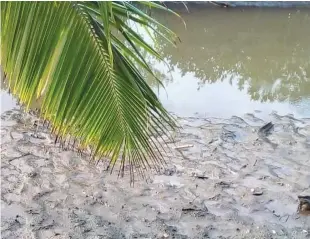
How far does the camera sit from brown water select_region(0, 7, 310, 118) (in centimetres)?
603

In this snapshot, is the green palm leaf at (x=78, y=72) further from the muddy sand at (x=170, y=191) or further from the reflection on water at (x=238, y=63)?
the reflection on water at (x=238, y=63)

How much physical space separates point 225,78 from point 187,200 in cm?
356

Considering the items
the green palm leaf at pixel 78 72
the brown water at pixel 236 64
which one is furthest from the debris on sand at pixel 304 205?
the green palm leaf at pixel 78 72

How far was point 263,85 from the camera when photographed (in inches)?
265

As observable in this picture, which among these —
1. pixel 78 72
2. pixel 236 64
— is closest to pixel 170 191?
pixel 78 72

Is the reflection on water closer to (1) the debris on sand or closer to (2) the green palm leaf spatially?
(1) the debris on sand

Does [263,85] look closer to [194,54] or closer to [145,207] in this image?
[194,54]

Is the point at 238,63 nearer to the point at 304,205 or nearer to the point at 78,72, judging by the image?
the point at 304,205

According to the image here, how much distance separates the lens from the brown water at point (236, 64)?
237 inches

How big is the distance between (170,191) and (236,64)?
13.2ft

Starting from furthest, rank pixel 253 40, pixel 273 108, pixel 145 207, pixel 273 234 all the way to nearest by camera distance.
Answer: pixel 253 40, pixel 273 108, pixel 145 207, pixel 273 234

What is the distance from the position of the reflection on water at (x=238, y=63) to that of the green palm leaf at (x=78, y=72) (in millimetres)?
4126

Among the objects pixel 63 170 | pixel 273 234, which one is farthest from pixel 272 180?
pixel 63 170

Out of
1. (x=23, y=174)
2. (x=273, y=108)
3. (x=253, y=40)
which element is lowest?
(x=23, y=174)
